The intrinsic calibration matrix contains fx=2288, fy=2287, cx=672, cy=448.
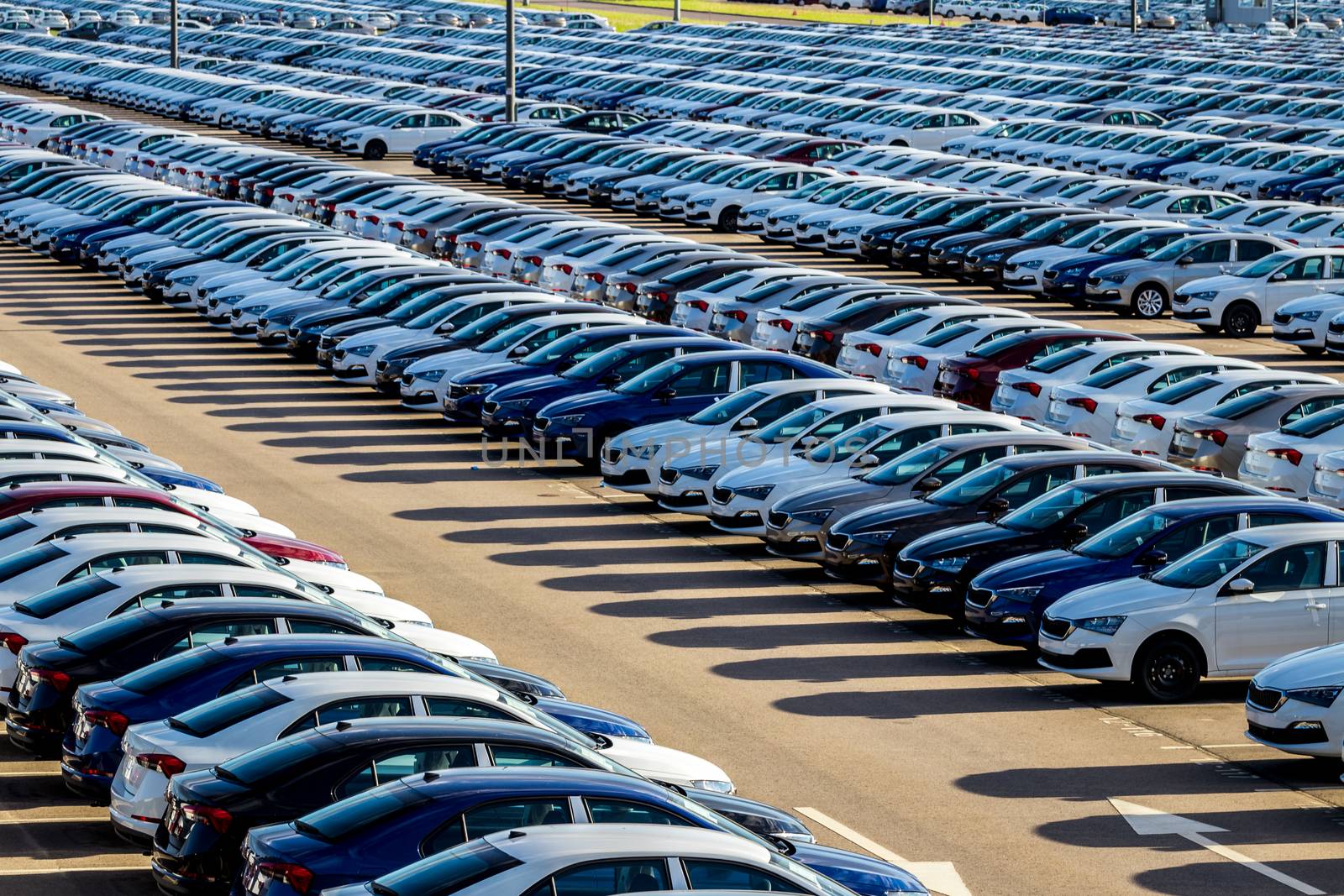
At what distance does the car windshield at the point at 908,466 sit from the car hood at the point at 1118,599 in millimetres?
3886

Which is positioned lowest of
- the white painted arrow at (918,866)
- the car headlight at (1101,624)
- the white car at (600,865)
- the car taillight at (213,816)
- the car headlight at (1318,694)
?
the white painted arrow at (918,866)

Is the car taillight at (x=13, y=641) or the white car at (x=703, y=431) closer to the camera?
the car taillight at (x=13, y=641)

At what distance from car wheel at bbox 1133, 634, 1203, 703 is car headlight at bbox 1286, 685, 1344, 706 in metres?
2.05

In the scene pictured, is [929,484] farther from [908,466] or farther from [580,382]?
[580,382]

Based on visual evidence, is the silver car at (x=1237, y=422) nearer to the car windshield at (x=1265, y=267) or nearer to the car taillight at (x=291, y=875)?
the car windshield at (x=1265, y=267)

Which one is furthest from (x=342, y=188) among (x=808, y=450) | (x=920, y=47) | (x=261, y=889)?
(x=920, y=47)

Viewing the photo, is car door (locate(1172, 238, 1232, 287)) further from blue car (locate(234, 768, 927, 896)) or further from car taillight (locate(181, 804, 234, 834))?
car taillight (locate(181, 804, 234, 834))

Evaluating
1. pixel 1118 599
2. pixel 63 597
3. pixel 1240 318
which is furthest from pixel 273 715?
pixel 1240 318

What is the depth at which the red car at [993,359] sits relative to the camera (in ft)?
91.5

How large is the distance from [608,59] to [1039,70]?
16.7 m

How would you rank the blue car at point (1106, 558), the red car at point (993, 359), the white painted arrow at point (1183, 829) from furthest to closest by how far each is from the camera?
the red car at point (993, 359) → the blue car at point (1106, 558) → the white painted arrow at point (1183, 829)

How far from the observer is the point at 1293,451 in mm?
23172

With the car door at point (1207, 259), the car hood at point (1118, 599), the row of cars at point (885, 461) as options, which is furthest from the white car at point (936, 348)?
the car hood at point (1118, 599)

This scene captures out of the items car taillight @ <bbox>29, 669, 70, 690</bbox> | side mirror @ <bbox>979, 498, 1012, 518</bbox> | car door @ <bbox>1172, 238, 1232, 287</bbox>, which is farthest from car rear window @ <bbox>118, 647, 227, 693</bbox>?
car door @ <bbox>1172, 238, 1232, 287</bbox>
